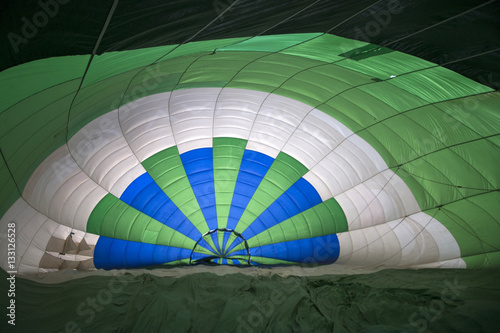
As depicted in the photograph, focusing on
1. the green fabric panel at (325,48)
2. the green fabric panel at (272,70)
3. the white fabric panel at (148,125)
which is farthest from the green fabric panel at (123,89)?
the green fabric panel at (325,48)

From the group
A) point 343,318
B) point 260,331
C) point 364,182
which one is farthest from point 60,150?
point 364,182

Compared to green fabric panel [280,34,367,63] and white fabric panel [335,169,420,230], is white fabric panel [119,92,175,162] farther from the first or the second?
white fabric panel [335,169,420,230]

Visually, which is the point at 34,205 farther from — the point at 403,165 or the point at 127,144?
the point at 403,165

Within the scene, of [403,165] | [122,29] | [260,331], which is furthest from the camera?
[403,165]

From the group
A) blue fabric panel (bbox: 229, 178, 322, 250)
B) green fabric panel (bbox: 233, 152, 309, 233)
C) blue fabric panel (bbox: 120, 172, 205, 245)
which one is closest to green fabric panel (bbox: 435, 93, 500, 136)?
green fabric panel (bbox: 233, 152, 309, 233)

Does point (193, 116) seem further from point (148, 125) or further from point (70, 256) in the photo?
point (70, 256)

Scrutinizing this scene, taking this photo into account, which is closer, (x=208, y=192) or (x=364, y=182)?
(x=364, y=182)
